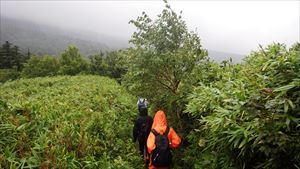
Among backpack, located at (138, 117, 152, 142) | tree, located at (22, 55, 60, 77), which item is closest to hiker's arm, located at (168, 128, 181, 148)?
backpack, located at (138, 117, 152, 142)

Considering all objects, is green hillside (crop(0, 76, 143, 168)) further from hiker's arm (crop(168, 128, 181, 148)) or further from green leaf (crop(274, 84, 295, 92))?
green leaf (crop(274, 84, 295, 92))

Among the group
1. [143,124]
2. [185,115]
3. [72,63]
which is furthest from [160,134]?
[72,63]

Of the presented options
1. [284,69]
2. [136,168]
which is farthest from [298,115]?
[136,168]

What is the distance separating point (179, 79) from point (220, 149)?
4.14m

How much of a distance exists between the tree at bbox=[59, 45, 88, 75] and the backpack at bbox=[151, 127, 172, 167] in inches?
1794

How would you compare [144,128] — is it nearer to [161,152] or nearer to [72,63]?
[161,152]

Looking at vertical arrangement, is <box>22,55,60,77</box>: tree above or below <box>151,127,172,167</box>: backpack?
below

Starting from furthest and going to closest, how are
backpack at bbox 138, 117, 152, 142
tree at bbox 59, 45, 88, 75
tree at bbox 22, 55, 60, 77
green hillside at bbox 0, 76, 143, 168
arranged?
tree at bbox 22, 55, 60, 77
tree at bbox 59, 45, 88, 75
backpack at bbox 138, 117, 152, 142
green hillside at bbox 0, 76, 143, 168

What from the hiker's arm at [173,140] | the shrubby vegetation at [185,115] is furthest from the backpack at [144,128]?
the hiker's arm at [173,140]

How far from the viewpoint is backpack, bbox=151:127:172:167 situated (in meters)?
7.05

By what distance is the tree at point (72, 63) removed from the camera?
166ft

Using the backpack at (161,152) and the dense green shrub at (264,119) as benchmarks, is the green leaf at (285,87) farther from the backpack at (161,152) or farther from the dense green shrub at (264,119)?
the backpack at (161,152)

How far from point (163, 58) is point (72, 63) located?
44059 millimetres

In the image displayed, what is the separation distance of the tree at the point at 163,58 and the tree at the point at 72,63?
138 ft
